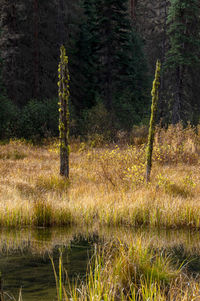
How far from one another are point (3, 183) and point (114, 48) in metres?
20.3

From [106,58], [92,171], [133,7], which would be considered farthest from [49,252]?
[133,7]

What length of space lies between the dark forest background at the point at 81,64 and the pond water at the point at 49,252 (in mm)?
13237

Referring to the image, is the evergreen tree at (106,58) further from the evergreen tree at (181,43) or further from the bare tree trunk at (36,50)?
the bare tree trunk at (36,50)

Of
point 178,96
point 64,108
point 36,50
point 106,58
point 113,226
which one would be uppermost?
point 36,50

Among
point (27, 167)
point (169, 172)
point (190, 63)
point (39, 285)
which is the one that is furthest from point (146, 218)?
point (190, 63)

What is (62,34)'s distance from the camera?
24.6 metres

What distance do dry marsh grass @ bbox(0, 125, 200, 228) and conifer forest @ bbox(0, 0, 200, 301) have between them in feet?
0.09

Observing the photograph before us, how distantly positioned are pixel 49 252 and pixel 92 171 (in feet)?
20.2

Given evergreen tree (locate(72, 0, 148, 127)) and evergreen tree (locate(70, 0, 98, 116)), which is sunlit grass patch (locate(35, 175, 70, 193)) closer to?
evergreen tree (locate(72, 0, 148, 127))

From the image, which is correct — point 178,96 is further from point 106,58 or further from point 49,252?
point 49,252

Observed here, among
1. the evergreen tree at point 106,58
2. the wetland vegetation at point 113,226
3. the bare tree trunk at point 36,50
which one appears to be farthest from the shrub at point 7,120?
the wetland vegetation at point 113,226

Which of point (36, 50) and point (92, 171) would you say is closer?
point (92, 171)

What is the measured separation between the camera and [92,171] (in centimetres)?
1166

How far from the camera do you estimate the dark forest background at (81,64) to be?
70.2ft
